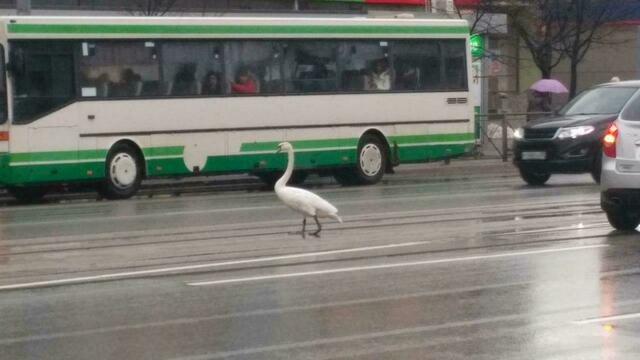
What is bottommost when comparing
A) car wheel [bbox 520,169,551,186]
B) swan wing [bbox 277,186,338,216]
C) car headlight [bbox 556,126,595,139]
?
car wheel [bbox 520,169,551,186]

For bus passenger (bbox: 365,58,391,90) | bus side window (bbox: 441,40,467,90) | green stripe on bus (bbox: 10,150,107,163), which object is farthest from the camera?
bus side window (bbox: 441,40,467,90)

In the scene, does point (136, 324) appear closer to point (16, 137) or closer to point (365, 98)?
point (16, 137)

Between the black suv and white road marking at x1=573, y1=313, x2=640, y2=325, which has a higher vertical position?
the black suv

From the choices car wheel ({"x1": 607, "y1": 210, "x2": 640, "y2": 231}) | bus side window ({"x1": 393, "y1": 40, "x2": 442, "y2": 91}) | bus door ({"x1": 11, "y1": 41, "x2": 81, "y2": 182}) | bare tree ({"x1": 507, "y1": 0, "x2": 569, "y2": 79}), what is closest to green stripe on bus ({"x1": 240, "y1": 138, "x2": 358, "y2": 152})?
bus side window ({"x1": 393, "y1": 40, "x2": 442, "y2": 91})

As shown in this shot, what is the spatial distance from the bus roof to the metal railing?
595cm

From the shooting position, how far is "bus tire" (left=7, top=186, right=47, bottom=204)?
23.8m

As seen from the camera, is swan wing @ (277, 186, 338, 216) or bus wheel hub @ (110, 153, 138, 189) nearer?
swan wing @ (277, 186, 338, 216)

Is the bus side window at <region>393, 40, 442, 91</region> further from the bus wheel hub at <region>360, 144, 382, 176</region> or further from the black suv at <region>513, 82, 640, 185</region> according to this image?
the black suv at <region>513, 82, 640, 185</region>

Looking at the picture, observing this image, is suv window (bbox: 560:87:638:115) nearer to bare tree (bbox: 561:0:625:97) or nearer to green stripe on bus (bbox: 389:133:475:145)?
green stripe on bus (bbox: 389:133:475:145)

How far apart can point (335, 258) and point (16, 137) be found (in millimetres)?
10233

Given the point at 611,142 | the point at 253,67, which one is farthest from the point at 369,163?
the point at 611,142

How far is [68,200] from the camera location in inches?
966

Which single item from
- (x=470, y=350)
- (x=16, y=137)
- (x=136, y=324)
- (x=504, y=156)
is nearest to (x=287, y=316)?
(x=136, y=324)

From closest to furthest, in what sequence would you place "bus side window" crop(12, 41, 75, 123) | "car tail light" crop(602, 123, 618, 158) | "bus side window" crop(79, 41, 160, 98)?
"car tail light" crop(602, 123, 618, 158) → "bus side window" crop(12, 41, 75, 123) → "bus side window" crop(79, 41, 160, 98)
